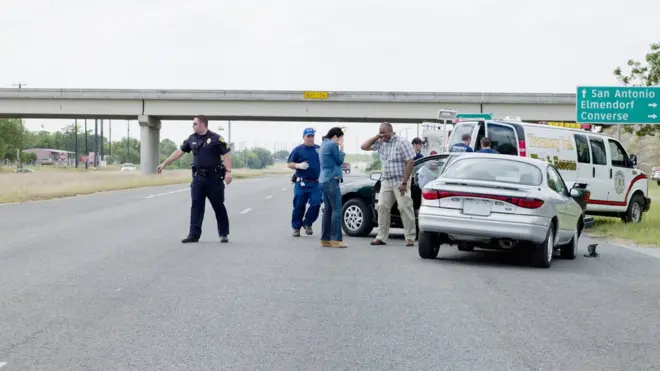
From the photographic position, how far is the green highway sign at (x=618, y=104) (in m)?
25.2

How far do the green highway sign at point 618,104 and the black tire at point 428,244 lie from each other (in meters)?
14.4

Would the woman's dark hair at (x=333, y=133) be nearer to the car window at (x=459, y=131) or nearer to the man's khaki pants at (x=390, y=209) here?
the man's khaki pants at (x=390, y=209)

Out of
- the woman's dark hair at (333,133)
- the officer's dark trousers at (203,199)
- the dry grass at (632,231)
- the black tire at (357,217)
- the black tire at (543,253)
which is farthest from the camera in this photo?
the dry grass at (632,231)

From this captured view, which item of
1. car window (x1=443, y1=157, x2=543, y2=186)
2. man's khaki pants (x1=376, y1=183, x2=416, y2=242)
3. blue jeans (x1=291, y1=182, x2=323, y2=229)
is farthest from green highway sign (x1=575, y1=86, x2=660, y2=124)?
car window (x1=443, y1=157, x2=543, y2=186)

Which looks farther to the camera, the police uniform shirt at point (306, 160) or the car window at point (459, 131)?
the car window at point (459, 131)

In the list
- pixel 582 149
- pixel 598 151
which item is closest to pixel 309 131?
pixel 582 149

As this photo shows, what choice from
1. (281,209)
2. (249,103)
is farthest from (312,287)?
(249,103)

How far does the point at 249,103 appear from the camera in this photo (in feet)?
199

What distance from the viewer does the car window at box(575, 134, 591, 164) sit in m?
20.5

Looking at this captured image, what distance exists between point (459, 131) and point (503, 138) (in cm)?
121

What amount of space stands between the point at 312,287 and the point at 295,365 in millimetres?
3498

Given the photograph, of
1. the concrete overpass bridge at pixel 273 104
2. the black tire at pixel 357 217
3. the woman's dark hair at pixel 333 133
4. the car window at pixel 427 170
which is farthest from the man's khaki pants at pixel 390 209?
the concrete overpass bridge at pixel 273 104

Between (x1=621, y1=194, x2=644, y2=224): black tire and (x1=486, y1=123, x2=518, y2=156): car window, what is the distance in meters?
3.47

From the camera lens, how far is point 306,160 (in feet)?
51.9
